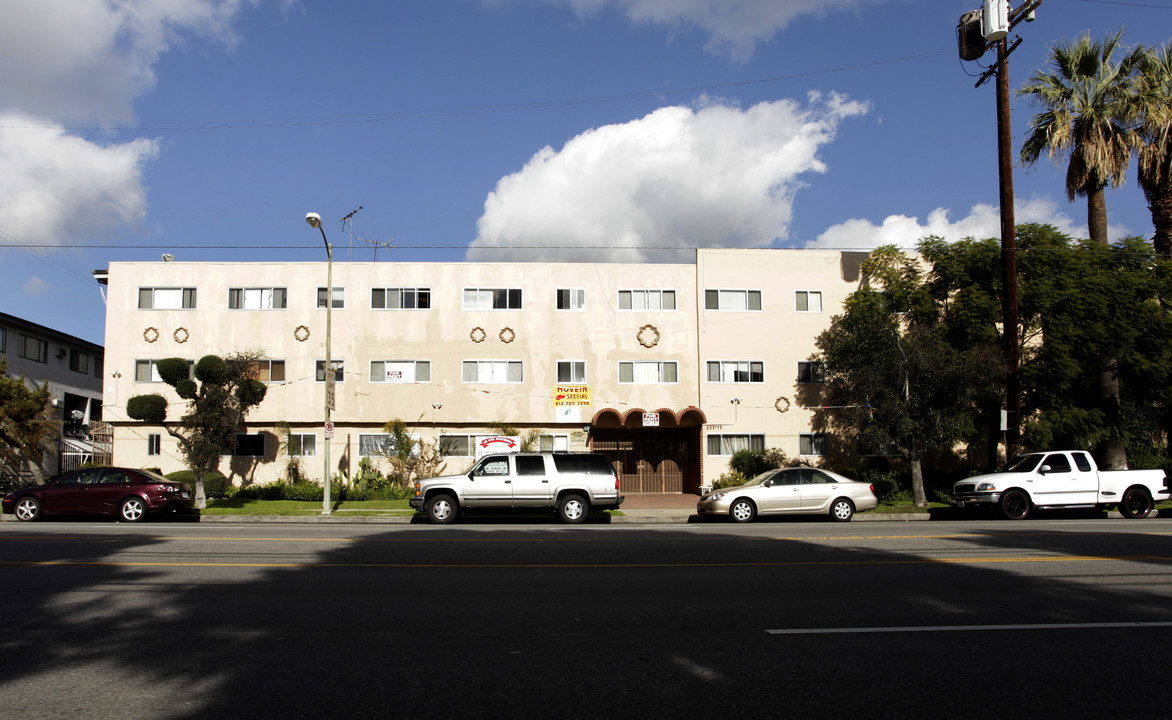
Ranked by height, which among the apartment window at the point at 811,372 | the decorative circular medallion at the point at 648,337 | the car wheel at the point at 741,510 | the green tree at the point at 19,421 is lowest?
the car wheel at the point at 741,510

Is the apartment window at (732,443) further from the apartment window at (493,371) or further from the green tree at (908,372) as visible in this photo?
the apartment window at (493,371)

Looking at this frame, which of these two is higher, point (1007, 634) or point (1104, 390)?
point (1104, 390)

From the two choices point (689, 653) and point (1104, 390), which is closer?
point (689, 653)

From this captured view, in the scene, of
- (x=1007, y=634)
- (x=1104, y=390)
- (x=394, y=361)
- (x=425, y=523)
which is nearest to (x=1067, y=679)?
(x=1007, y=634)

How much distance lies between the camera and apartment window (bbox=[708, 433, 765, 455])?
100 feet

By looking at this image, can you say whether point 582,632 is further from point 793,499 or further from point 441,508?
point 793,499

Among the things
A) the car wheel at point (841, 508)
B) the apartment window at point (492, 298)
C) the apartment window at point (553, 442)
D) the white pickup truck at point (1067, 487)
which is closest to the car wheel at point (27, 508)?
the apartment window at point (492, 298)

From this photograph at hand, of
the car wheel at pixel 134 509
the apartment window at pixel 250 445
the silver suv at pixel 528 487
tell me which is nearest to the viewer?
the silver suv at pixel 528 487

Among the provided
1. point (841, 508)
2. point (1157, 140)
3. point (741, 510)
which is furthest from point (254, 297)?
point (1157, 140)

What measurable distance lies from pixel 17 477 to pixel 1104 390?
36964mm

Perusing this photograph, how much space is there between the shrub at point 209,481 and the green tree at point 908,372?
22337 millimetres

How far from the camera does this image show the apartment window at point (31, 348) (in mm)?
34875

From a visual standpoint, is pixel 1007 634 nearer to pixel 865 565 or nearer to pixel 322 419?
pixel 865 565

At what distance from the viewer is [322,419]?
30.4 meters
